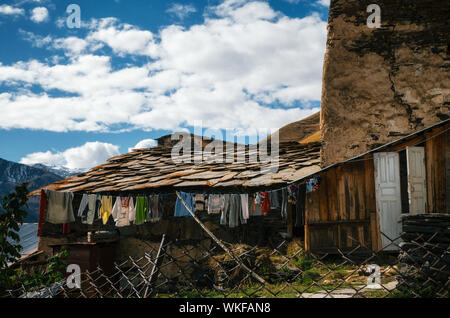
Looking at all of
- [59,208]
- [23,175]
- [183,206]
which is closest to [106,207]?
[59,208]

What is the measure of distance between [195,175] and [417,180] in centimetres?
519

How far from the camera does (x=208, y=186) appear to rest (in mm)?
8289

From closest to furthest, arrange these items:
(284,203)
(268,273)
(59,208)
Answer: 1. (268,273)
2. (284,203)
3. (59,208)

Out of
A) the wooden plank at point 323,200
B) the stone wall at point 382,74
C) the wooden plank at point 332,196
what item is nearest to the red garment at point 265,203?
the wooden plank at point 323,200

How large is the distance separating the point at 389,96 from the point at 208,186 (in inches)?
174

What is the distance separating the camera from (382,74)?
6.39 meters

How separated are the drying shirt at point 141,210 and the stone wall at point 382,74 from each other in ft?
16.6

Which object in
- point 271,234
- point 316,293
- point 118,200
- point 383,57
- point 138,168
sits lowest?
point 316,293

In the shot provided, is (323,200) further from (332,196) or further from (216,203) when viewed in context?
(216,203)

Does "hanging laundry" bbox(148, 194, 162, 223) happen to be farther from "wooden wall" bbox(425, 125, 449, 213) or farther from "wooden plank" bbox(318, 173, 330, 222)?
"wooden wall" bbox(425, 125, 449, 213)

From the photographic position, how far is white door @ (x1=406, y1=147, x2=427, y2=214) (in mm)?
6805

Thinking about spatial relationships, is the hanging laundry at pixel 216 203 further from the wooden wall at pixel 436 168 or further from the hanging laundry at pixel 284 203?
the wooden wall at pixel 436 168
